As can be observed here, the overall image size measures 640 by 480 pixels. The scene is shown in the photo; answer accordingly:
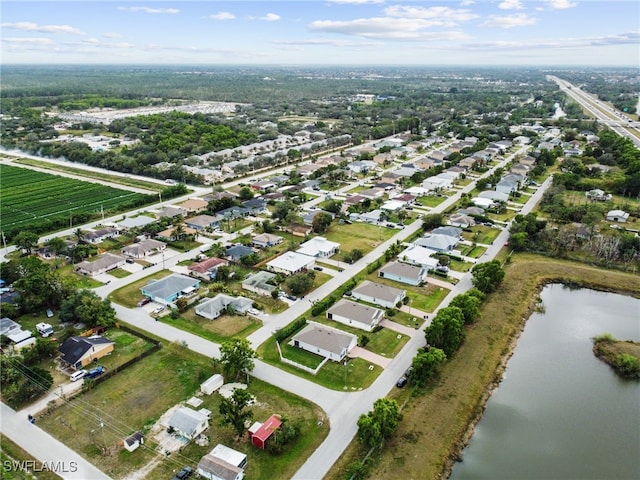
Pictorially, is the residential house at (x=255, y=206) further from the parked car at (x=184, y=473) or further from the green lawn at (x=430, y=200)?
the parked car at (x=184, y=473)

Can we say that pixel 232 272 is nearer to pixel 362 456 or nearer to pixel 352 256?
pixel 352 256

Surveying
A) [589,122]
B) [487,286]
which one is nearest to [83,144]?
[487,286]

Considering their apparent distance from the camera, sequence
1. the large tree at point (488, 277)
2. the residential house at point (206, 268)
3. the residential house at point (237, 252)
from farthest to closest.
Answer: the residential house at point (237, 252) < the residential house at point (206, 268) < the large tree at point (488, 277)

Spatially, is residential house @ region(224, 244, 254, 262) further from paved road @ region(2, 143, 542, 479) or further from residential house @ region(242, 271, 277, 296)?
paved road @ region(2, 143, 542, 479)

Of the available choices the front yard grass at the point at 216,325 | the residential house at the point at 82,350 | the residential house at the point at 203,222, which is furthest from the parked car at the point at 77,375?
the residential house at the point at 203,222

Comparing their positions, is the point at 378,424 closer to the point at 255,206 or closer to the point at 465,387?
the point at 465,387

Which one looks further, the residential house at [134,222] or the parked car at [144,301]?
the residential house at [134,222]
